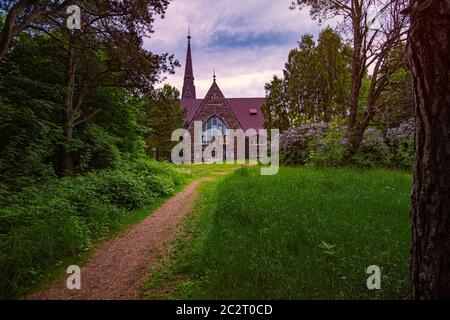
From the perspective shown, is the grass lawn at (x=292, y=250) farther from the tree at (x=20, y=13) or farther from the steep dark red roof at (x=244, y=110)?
the steep dark red roof at (x=244, y=110)

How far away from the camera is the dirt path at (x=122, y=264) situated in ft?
12.8

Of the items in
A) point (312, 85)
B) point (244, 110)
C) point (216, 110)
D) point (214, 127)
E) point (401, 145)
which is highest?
point (244, 110)

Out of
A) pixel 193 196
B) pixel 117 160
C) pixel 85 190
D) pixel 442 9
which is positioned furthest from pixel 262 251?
pixel 117 160

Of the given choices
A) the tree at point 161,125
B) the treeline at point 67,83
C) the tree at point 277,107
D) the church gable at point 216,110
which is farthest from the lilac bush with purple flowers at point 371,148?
the church gable at point 216,110

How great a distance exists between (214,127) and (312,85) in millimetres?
19665

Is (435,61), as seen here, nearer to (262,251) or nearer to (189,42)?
(262,251)

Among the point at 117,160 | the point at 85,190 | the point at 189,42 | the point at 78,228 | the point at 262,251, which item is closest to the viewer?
the point at 262,251

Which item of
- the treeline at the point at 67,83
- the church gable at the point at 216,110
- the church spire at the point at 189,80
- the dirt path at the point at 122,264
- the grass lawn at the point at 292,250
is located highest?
the church spire at the point at 189,80

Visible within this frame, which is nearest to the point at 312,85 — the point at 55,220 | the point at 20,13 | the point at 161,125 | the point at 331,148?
the point at 331,148

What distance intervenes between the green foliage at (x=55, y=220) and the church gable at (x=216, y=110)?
31446 mm

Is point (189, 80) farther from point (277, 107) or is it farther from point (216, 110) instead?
point (277, 107)

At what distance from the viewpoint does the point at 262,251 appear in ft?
14.2

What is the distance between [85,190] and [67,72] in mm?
6245

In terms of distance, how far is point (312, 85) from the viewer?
2327cm
